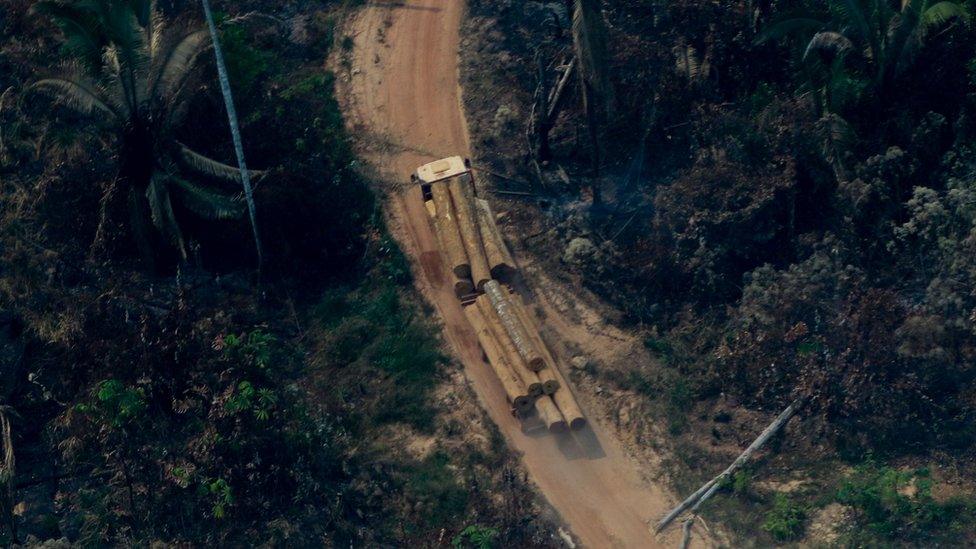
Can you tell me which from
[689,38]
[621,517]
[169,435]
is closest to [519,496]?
[621,517]

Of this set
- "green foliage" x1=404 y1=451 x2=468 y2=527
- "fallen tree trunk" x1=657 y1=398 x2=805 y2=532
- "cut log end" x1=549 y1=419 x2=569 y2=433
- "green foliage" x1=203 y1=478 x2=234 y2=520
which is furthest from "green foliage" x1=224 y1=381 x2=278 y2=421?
"fallen tree trunk" x1=657 y1=398 x2=805 y2=532

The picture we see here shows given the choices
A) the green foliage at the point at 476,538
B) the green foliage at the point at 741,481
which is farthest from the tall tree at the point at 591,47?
the green foliage at the point at 476,538

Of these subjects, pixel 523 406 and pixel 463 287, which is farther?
pixel 463 287

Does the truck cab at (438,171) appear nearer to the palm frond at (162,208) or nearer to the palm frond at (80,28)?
the palm frond at (162,208)

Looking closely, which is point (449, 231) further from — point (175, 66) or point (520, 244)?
point (175, 66)

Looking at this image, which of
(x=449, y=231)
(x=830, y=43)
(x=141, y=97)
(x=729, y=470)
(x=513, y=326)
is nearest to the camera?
(x=729, y=470)

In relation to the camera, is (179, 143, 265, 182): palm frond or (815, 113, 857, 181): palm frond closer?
(179, 143, 265, 182): palm frond

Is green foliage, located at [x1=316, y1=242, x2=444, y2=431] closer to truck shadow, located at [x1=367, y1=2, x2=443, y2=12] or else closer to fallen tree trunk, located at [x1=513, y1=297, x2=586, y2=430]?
fallen tree trunk, located at [x1=513, y1=297, x2=586, y2=430]

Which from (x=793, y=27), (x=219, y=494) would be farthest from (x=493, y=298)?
(x=793, y=27)
